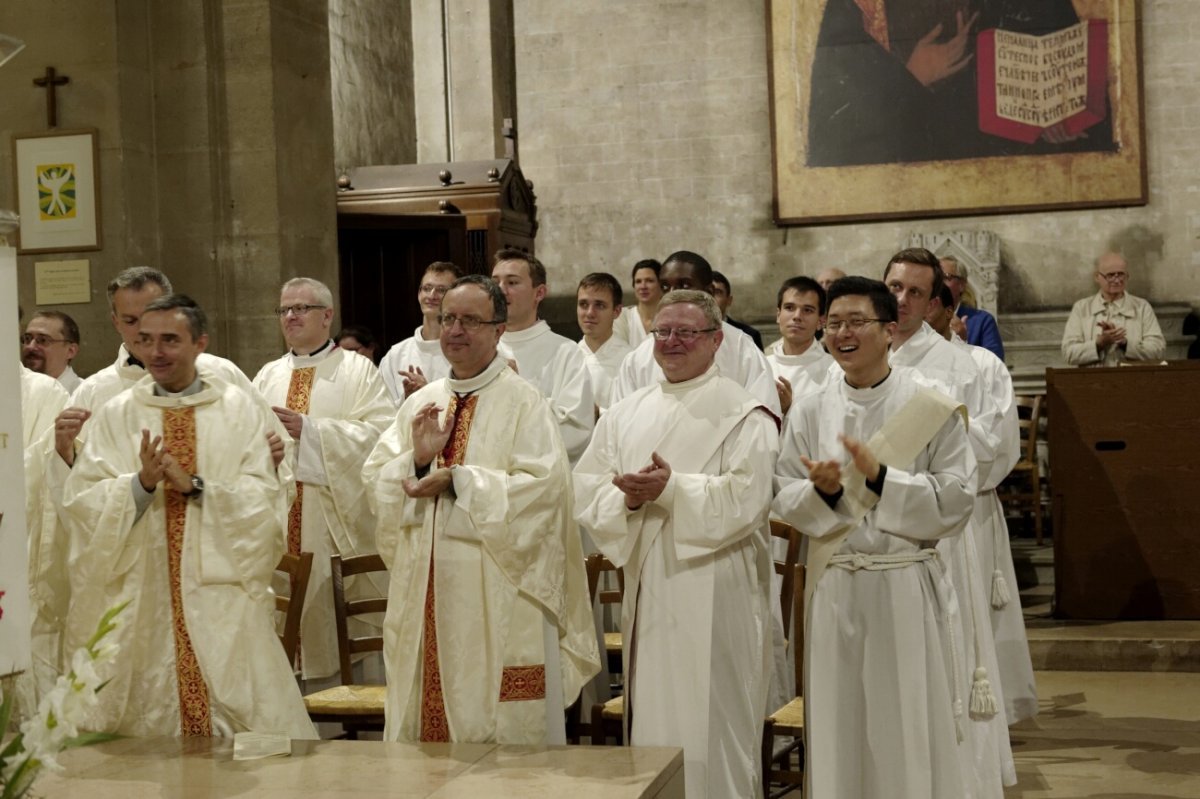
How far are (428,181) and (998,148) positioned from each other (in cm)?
498

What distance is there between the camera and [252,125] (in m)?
7.66

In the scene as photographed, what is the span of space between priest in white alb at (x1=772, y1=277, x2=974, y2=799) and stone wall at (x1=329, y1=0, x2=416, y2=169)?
330 inches

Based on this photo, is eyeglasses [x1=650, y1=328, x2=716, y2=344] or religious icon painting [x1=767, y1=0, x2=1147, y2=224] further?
religious icon painting [x1=767, y1=0, x2=1147, y2=224]

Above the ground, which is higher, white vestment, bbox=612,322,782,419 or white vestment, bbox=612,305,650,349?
white vestment, bbox=612,305,650,349

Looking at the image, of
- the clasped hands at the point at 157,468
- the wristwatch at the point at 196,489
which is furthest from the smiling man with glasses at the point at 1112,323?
the clasped hands at the point at 157,468

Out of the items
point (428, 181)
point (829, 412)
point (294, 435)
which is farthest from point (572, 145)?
point (829, 412)

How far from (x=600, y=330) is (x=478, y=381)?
2501 millimetres

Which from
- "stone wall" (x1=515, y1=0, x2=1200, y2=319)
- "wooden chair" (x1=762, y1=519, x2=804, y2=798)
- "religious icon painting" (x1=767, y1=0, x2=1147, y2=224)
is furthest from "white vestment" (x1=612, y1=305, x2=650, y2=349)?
"religious icon painting" (x1=767, y1=0, x2=1147, y2=224)

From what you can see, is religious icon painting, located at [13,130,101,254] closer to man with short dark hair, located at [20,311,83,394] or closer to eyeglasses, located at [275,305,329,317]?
man with short dark hair, located at [20,311,83,394]

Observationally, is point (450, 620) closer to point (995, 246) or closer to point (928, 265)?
point (928, 265)

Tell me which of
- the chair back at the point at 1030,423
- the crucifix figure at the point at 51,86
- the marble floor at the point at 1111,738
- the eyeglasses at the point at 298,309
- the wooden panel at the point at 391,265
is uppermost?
the crucifix figure at the point at 51,86

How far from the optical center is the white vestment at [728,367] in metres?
6.23

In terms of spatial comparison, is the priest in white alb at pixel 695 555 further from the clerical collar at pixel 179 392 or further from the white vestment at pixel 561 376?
the white vestment at pixel 561 376

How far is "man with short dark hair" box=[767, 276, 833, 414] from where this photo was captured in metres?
6.84
